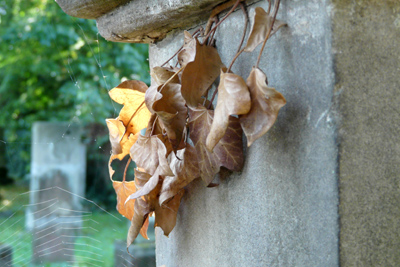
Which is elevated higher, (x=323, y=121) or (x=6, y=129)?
(x=323, y=121)

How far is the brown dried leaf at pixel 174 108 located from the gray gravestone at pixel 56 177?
115 inches

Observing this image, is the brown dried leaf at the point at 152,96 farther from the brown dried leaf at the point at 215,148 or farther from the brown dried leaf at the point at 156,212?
the brown dried leaf at the point at 156,212

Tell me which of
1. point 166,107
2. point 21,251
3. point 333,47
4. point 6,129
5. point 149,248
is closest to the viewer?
point 333,47

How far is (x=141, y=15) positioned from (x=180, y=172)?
0.29 metres

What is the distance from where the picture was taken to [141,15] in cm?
67

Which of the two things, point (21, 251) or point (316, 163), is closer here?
point (316, 163)

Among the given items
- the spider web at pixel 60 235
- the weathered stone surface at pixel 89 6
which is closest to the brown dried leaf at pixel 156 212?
the weathered stone surface at pixel 89 6

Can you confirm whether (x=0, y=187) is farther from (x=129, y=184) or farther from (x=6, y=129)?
(x=129, y=184)

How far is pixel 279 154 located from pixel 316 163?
0.19ft

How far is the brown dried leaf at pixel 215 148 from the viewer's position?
1.73 ft

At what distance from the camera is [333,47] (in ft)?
1.41

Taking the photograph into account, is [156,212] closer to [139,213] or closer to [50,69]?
[139,213]

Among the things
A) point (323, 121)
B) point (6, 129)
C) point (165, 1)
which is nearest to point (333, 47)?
point (323, 121)

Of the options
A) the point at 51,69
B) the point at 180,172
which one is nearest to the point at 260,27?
the point at 180,172
